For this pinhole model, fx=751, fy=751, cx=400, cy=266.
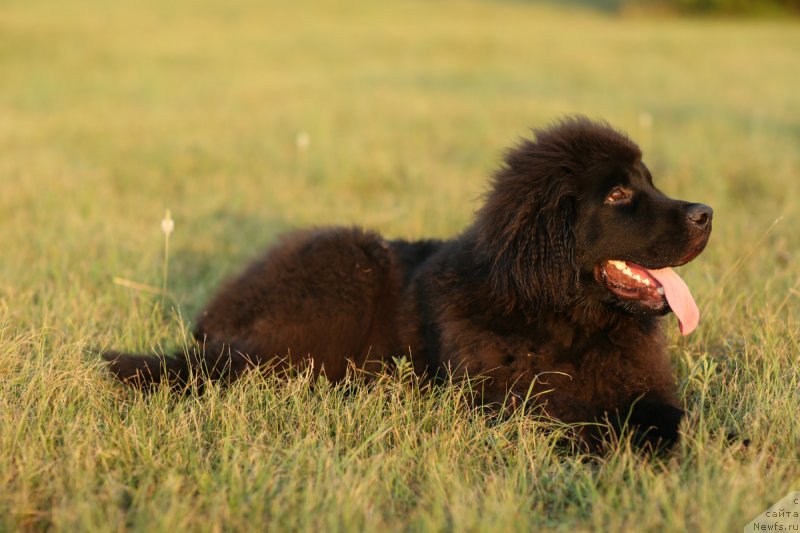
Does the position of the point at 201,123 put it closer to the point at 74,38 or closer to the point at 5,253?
the point at 5,253

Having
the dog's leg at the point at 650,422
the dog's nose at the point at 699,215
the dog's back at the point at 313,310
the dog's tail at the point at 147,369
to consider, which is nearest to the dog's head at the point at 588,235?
the dog's nose at the point at 699,215

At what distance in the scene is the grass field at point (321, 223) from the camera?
99.0 inches

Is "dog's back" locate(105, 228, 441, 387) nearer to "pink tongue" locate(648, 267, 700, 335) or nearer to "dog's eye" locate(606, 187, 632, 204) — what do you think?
"dog's eye" locate(606, 187, 632, 204)

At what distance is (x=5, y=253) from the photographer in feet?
17.9

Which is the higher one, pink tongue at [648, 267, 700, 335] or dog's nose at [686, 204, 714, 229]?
dog's nose at [686, 204, 714, 229]

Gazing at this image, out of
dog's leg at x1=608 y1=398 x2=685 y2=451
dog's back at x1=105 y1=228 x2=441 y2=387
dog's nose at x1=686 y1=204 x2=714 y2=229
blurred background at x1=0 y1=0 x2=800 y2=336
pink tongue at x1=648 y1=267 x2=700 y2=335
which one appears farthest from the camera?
blurred background at x1=0 y1=0 x2=800 y2=336

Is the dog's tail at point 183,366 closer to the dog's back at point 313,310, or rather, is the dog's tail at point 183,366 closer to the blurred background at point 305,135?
the dog's back at point 313,310

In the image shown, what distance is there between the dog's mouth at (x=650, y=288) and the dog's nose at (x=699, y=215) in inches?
7.2

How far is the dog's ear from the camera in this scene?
3.27 meters

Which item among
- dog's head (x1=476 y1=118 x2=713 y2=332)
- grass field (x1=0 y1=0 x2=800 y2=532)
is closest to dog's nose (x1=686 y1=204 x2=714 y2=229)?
dog's head (x1=476 y1=118 x2=713 y2=332)

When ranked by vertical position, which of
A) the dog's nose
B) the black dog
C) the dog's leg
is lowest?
the dog's leg

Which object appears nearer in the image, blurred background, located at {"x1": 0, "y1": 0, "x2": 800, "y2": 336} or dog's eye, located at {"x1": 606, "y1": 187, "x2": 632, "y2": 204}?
dog's eye, located at {"x1": 606, "y1": 187, "x2": 632, "y2": 204}

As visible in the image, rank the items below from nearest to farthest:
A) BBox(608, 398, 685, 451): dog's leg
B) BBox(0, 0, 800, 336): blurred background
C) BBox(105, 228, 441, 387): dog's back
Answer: BBox(608, 398, 685, 451): dog's leg < BBox(105, 228, 441, 387): dog's back < BBox(0, 0, 800, 336): blurred background

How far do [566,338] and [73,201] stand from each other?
5212 millimetres
